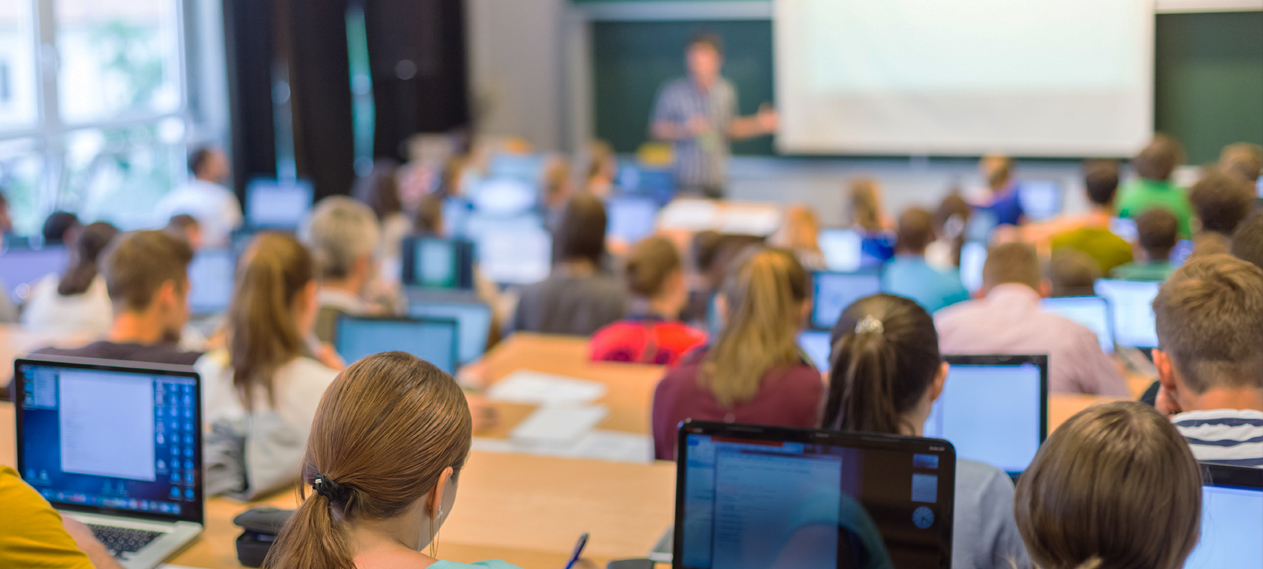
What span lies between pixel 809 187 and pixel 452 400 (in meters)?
8.40

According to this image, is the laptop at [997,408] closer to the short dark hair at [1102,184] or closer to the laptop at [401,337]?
the laptop at [401,337]

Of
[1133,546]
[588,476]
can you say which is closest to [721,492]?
[1133,546]

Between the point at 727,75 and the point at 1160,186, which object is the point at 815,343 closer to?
the point at 1160,186

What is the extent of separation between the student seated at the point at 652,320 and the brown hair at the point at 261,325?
1.36m

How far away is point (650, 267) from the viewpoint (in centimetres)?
369

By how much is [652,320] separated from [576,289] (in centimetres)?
74

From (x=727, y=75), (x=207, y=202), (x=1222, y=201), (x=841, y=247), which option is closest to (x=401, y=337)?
(x=1222, y=201)

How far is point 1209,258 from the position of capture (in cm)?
205

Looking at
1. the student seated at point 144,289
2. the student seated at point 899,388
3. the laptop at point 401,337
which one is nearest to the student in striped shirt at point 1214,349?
the student seated at point 899,388

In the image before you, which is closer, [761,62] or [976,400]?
[976,400]

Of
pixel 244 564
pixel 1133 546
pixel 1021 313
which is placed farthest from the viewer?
pixel 1021 313

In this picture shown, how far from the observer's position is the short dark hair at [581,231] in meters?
4.46

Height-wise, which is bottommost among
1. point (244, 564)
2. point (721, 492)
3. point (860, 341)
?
point (244, 564)

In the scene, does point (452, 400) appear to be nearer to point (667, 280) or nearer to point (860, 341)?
point (860, 341)
